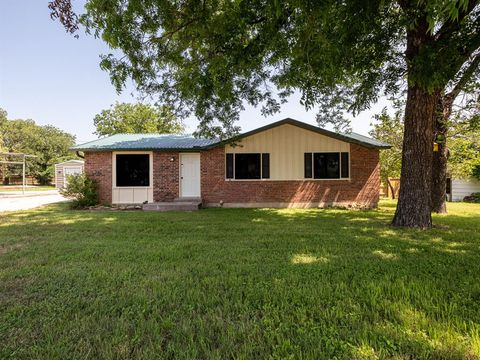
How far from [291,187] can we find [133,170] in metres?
6.99

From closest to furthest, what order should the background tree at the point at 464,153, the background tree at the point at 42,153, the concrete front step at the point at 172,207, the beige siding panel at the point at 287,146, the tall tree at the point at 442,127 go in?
the tall tree at the point at 442,127, the concrete front step at the point at 172,207, the beige siding panel at the point at 287,146, the background tree at the point at 464,153, the background tree at the point at 42,153

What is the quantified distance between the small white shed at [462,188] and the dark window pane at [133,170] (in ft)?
61.3

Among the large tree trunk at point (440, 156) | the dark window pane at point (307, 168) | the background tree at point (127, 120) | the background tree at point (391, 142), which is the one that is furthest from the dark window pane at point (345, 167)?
the background tree at point (127, 120)

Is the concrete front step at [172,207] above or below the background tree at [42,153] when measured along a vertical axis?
below

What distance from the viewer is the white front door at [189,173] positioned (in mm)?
12781

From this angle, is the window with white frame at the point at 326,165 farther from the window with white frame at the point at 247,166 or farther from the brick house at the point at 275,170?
the window with white frame at the point at 247,166

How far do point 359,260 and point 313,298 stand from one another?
1.78 meters

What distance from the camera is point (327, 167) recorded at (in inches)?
493

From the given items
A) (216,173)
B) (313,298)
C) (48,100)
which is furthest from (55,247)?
(48,100)

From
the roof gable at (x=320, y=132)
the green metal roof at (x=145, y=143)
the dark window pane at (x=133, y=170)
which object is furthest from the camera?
the dark window pane at (x=133, y=170)

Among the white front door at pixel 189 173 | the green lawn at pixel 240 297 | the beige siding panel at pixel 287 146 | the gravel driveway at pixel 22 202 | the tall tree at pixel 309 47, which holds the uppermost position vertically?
the tall tree at pixel 309 47

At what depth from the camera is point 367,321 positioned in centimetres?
262

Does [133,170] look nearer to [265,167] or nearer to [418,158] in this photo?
[265,167]

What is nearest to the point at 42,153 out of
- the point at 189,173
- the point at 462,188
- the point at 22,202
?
the point at 22,202
